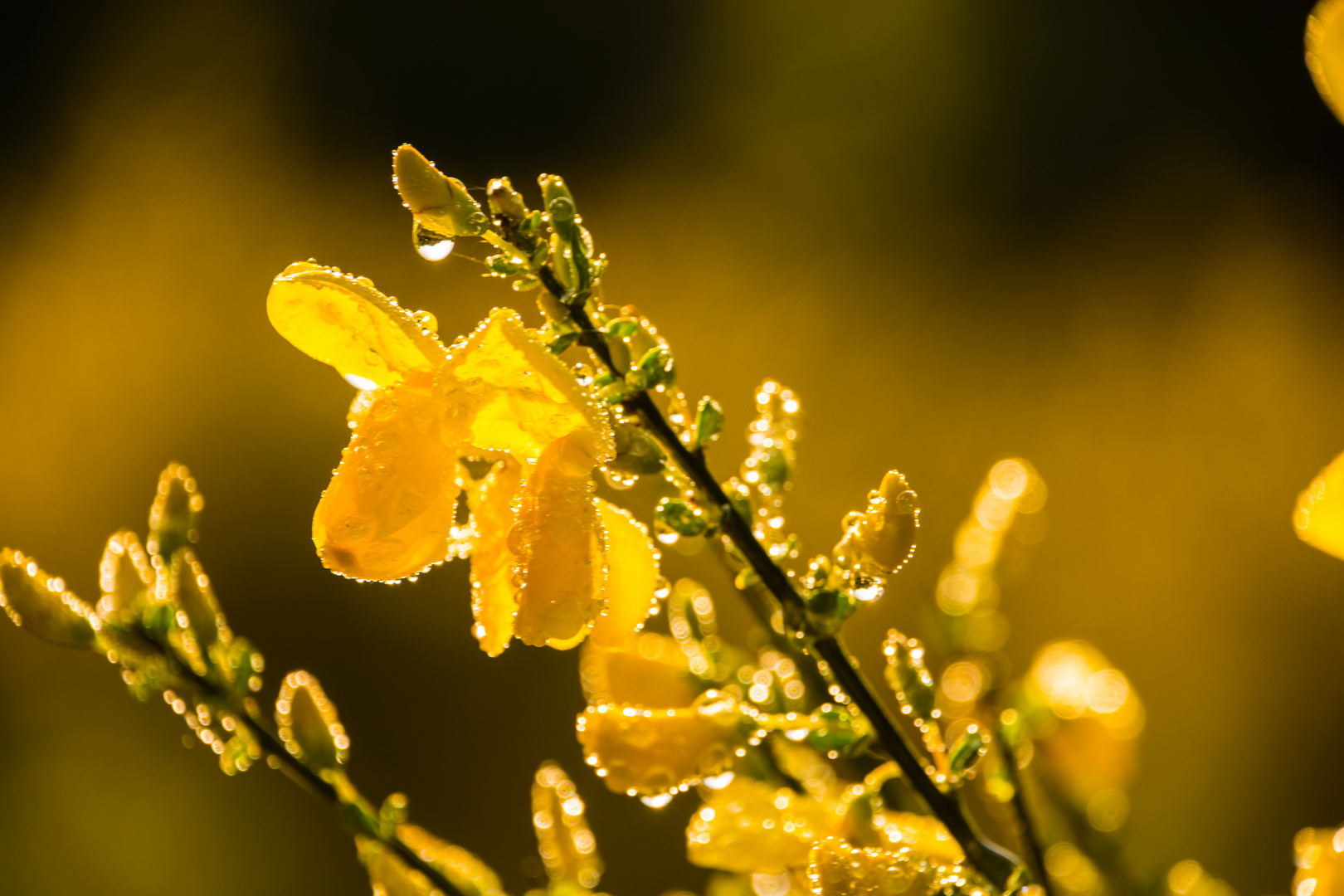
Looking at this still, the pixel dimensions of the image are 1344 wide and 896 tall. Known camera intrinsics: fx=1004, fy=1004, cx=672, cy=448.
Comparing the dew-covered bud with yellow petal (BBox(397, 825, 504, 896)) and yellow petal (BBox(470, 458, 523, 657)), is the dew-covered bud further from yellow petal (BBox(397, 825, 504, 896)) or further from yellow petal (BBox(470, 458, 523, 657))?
yellow petal (BBox(397, 825, 504, 896))

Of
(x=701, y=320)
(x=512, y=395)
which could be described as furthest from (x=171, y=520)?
(x=701, y=320)

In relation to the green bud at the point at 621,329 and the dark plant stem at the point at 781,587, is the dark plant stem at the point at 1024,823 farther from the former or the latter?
the green bud at the point at 621,329

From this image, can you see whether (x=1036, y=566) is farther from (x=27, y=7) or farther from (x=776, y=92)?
(x=27, y=7)

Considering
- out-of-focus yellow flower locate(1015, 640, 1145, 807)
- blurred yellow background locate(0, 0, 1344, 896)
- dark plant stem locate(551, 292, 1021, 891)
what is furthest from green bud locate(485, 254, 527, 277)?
blurred yellow background locate(0, 0, 1344, 896)

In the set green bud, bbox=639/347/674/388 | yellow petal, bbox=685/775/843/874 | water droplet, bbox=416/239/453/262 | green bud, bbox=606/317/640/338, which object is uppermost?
water droplet, bbox=416/239/453/262

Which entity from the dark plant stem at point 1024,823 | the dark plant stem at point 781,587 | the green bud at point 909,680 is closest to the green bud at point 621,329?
the dark plant stem at point 781,587

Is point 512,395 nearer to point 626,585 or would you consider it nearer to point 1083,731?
point 626,585

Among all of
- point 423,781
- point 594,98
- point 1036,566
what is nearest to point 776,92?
point 594,98
